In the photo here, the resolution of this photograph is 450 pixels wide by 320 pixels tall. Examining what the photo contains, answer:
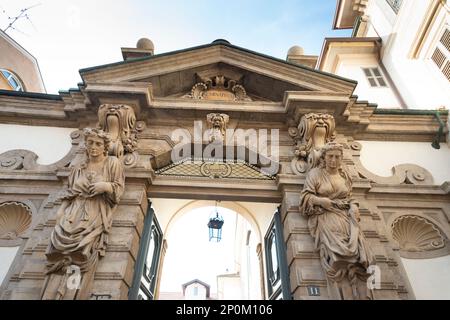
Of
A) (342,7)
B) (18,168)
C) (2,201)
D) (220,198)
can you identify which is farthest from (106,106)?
(342,7)

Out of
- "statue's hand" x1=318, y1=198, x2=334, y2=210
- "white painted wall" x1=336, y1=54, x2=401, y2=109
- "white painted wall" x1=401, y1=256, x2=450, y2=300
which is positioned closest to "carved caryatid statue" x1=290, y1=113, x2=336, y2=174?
"statue's hand" x1=318, y1=198, x2=334, y2=210

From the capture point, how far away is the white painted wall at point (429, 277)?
477 centimetres

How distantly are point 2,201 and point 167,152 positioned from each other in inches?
131

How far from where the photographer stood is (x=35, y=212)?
5285 millimetres

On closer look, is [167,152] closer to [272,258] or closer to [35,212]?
[35,212]

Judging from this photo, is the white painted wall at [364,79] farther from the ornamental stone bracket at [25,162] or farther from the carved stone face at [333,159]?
the ornamental stone bracket at [25,162]

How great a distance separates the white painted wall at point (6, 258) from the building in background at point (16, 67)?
13829 mm

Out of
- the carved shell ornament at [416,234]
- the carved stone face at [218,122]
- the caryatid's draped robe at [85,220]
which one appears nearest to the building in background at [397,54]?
the carved shell ornament at [416,234]

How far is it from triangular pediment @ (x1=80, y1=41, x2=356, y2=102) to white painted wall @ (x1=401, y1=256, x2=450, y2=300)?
3.85m

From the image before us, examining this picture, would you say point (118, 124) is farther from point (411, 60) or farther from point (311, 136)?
point (411, 60)

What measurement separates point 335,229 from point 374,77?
29.7 feet

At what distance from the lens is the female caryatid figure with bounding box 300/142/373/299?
414 cm

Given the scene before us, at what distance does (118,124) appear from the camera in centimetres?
569
